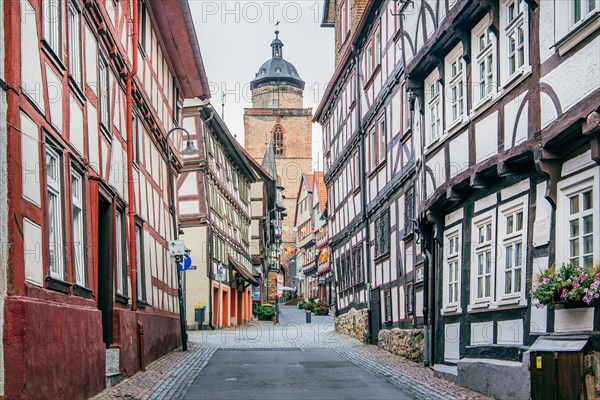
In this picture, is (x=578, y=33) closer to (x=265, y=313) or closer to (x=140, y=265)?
(x=140, y=265)

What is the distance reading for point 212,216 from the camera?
38.1m

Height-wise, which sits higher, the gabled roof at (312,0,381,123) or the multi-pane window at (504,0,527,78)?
the gabled roof at (312,0,381,123)

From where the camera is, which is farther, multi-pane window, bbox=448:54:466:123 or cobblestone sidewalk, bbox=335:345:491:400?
multi-pane window, bbox=448:54:466:123

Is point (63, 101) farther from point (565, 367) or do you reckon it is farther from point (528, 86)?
point (565, 367)

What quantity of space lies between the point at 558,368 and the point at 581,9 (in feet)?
12.8

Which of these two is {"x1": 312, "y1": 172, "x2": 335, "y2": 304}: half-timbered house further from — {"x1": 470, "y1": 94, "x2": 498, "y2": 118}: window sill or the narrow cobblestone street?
{"x1": 470, "y1": 94, "x2": 498, "y2": 118}: window sill

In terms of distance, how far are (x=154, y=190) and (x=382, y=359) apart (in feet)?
20.7

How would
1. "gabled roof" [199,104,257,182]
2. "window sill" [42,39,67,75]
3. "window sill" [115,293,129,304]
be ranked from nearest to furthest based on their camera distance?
1. "window sill" [42,39,67,75]
2. "window sill" [115,293,129,304]
3. "gabled roof" [199,104,257,182]

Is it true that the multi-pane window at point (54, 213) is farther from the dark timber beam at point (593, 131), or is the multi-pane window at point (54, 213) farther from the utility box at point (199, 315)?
the utility box at point (199, 315)

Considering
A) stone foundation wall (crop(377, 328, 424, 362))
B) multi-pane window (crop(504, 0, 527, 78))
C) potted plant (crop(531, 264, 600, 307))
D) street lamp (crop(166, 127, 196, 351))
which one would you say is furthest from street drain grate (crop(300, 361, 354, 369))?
potted plant (crop(531, 264, 600, 307))

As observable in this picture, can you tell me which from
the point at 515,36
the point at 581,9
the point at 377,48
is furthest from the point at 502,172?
the point at 377,48

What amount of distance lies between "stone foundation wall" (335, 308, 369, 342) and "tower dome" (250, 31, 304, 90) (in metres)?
78.4

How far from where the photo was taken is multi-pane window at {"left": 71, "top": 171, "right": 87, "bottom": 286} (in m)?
12.8

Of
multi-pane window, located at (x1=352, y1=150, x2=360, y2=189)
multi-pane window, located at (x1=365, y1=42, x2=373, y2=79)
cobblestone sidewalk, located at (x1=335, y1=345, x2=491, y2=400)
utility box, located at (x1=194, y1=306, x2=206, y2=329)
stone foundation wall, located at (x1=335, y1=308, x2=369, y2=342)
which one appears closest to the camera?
cobblestone sidewalk, located at (x1=335, y1=345, x2=491, y2=400)
